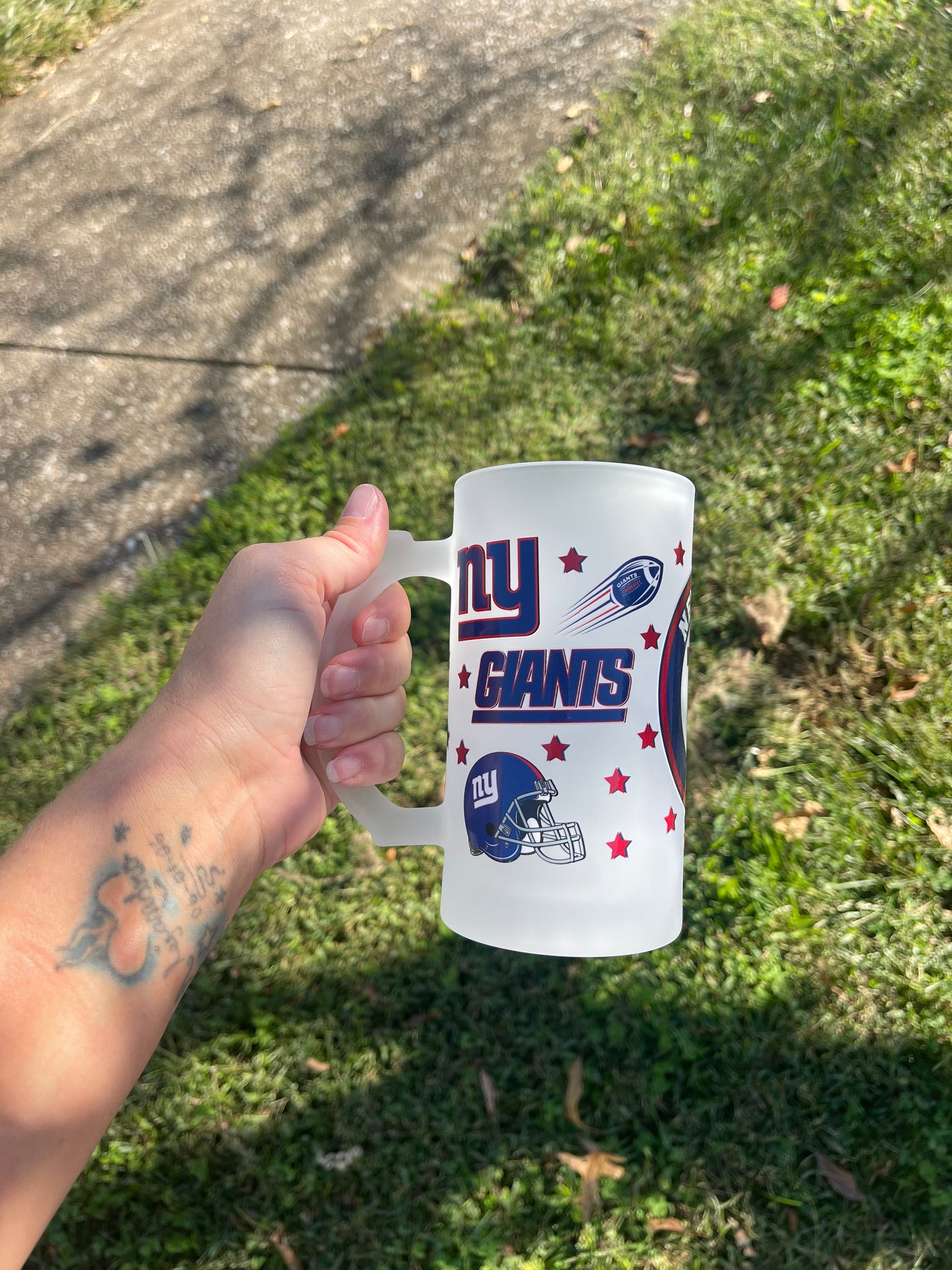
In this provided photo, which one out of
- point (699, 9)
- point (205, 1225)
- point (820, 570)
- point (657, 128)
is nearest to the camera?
point (205, 1225)

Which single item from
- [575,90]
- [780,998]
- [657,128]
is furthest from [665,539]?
[575,90]

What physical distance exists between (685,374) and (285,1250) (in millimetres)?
3457

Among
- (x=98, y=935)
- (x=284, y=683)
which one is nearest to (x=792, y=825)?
(x=284, y=683)

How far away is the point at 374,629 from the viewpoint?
220cm

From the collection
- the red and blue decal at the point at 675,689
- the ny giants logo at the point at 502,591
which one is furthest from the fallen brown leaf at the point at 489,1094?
the ny giants logo at the point at 502,591

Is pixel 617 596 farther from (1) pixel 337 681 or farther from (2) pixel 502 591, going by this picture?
(1) pixel 337 681

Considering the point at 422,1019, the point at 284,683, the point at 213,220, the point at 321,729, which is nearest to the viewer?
the point at 284,683

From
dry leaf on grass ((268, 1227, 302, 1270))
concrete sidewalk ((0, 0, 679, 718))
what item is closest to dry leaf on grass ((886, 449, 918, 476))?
concrete sidewalk ((0, 0, 679, 718))

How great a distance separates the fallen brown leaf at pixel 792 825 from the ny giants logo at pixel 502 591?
194 centimetres

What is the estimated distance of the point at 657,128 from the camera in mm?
3896

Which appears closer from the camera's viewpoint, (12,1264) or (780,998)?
(12,1264)

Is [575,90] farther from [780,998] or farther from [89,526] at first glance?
[780,998]

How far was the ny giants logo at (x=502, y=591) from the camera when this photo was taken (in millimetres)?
1516

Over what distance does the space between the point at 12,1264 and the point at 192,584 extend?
92.4 inches
